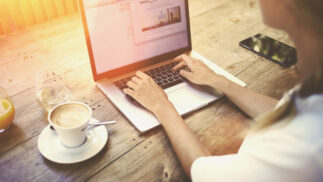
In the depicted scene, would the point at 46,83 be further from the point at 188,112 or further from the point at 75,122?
the point at 188,112

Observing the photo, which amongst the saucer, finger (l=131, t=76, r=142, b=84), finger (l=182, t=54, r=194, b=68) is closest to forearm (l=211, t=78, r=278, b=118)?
finger (l=182, t=54, r=194, b=68)

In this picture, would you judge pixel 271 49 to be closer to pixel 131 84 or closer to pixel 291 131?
pixel 131 84

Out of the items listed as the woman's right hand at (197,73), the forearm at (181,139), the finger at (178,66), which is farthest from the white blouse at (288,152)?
the finger at (178,66)

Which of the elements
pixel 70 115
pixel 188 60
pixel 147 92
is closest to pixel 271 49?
pixel 188 60

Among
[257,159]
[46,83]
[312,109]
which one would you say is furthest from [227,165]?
[46,83]

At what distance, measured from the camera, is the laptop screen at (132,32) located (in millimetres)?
998

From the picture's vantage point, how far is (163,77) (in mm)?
1079

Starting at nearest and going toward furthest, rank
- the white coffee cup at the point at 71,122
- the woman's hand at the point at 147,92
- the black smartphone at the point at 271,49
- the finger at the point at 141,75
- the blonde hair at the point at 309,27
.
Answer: the blonde hair at the point at 309,27
the white coffee cup at the point at 71,122
the woman's hand at the point at 147,92
the finger at the point at 141,75
the black smartphone at the point at 271,49

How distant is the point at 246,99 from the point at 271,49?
44cm

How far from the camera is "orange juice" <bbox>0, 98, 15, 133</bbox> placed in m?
0.84

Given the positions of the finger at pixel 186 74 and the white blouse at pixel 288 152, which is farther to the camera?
the finger at pixel 186 74

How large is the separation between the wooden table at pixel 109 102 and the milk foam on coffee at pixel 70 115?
0.35ft

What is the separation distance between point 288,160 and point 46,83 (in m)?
0.76

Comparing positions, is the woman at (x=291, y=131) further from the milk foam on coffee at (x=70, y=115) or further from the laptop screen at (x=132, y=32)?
the laptop screen at (x=132, y=32)
